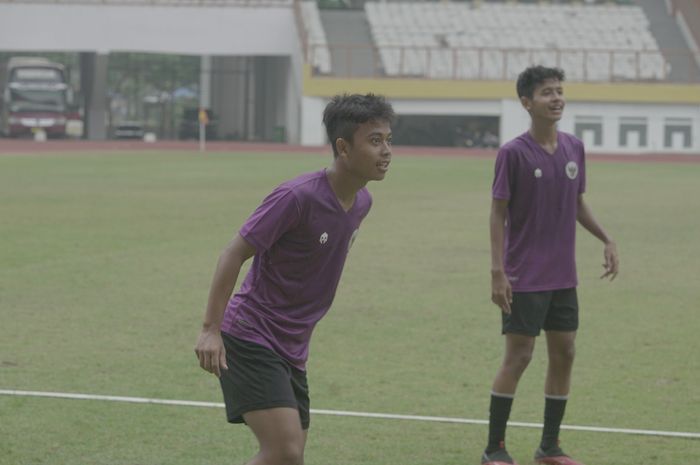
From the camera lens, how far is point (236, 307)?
5.75 meters

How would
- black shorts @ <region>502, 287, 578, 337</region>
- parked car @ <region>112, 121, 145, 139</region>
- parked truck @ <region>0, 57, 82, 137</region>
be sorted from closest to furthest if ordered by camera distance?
black shorts @ <region>502, 287, 578, 337</region>, parked truck @ <region>0, 57, 82, 137</region>, parked car @ <region>112, 121, 145, 139</region>

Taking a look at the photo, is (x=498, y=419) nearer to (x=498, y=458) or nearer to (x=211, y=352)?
(x=498, y=458)

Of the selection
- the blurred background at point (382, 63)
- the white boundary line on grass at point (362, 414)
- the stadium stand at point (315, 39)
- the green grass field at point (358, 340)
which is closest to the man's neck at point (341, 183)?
the green grass field at point (358, 340)

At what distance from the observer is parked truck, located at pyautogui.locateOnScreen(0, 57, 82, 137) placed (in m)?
64.3

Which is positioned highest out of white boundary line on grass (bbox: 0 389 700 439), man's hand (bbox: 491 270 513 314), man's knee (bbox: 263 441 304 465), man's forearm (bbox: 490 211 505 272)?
man's forearm (bbox: 490 211 505 272)

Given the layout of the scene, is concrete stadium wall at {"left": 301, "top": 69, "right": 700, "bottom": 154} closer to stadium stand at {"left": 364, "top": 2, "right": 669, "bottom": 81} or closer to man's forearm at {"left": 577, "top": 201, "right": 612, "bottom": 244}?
stadium stand at {"left": 364, "top": 2, "right": 669, "bottom": 81}

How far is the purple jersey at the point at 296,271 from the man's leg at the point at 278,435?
0.27 m

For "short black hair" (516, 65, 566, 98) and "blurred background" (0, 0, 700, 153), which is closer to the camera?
"short black hair" (516, 65, 566, 98)

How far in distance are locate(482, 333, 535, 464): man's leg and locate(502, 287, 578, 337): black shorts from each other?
0.06 metres

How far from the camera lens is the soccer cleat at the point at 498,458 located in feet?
24.0

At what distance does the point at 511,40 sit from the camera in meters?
65.4

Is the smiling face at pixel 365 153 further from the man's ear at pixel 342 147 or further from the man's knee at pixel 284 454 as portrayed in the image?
the man's knee at pixel 284 454

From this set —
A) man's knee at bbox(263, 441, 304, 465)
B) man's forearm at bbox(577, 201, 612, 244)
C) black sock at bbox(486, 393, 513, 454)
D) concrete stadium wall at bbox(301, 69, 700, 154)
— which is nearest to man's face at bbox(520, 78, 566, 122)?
man's forearm at bbox(577, 201, 612, 244)

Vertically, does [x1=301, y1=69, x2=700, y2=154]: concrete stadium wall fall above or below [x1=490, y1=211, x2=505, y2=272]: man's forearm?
above
